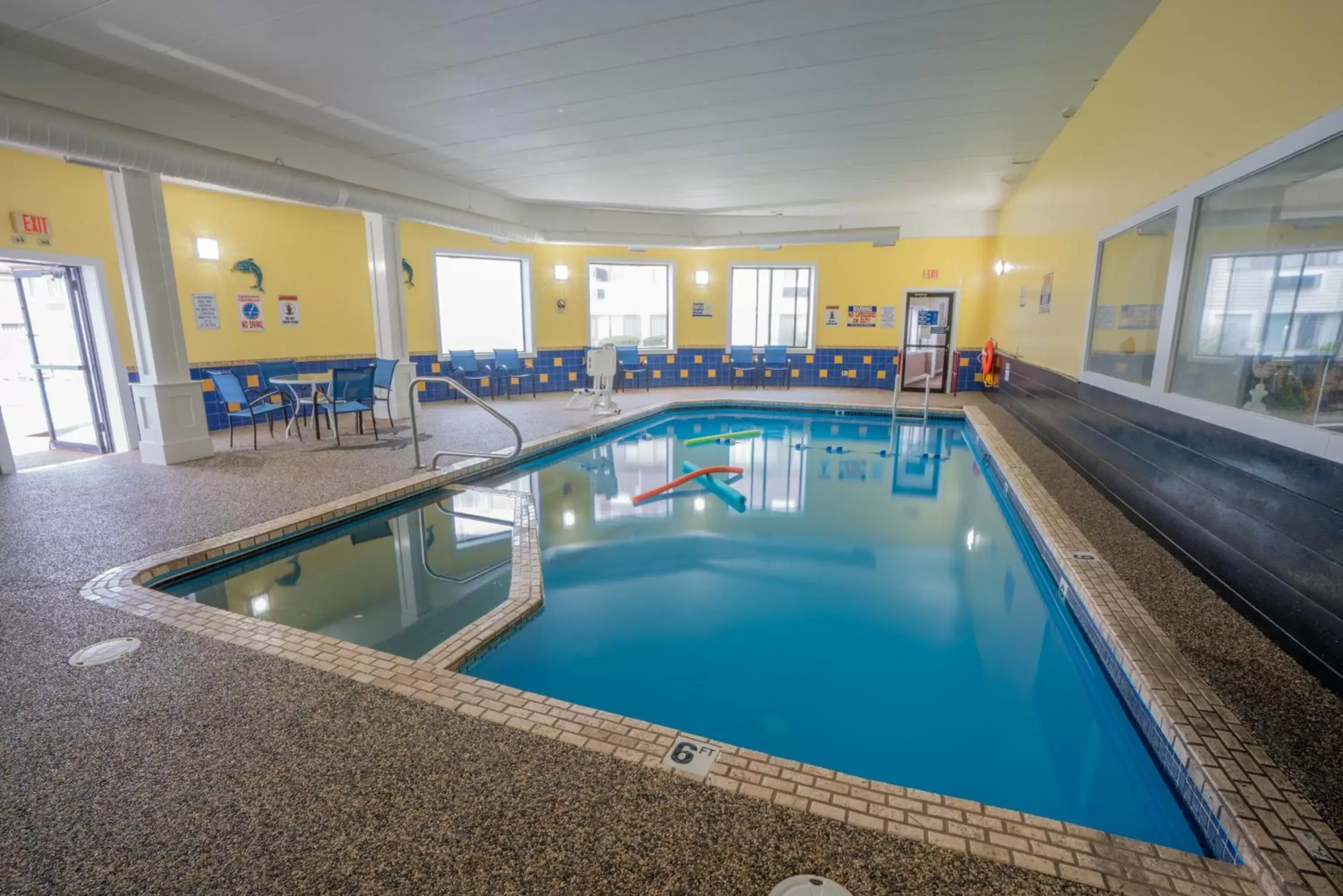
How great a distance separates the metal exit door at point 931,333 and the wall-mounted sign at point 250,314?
27.1 ft

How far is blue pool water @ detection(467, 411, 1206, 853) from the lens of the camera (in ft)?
6.40

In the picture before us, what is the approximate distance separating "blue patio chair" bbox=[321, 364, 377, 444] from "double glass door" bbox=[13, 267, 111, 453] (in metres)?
1.85

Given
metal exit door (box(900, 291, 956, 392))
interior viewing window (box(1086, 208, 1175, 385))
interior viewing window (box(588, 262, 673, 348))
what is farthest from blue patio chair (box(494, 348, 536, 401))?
interior viewing window (box(1086, 208, 1175, 385))

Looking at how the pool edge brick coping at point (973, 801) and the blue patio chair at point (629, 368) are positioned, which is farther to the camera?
the blue patio chair at point (629, 368)

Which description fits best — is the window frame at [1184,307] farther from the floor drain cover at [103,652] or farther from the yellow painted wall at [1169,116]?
the floor drain cover at [103,652]

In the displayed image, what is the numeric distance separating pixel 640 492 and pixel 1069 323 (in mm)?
3577

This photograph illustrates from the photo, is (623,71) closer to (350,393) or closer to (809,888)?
(350,393)

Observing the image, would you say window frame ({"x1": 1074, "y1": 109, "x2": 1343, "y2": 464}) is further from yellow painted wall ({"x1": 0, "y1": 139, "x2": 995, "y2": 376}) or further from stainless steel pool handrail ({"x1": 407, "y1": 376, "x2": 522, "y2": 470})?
yellow painted wall ({"x1": 0, "y1": 139, "x2": 995, "y2": 376})

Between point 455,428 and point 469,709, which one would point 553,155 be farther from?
point 469,709

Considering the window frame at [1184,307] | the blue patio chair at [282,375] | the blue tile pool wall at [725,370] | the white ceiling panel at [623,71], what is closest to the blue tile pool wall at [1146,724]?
the window frame at [1184,307]

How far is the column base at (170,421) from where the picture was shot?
447 centimetres

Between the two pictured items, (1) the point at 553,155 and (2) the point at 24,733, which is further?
(1) the point at 553,155

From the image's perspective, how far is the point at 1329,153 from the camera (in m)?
1.86

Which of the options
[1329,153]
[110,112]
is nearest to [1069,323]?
[1329,153]
